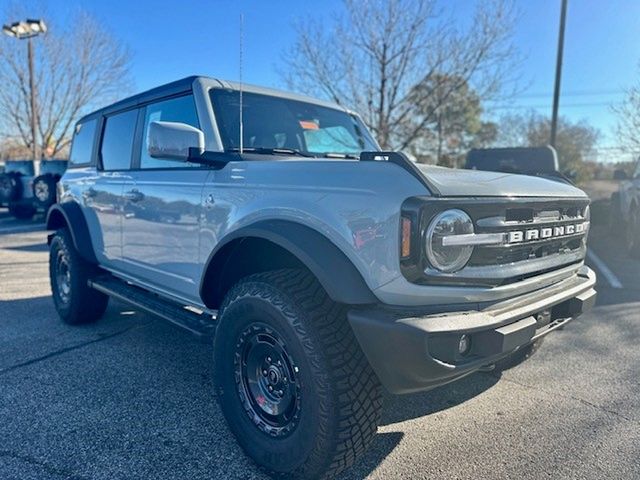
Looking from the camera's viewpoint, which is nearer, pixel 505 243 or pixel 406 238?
pixel 406 238

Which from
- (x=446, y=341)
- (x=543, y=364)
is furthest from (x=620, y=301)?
(x=446, y=341)

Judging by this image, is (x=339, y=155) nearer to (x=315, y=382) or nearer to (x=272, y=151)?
(x=272, y=151)

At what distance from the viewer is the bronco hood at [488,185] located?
1.99 m

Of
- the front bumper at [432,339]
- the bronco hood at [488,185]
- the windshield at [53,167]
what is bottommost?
the front bumper at [432,339]

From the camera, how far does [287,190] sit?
233cm

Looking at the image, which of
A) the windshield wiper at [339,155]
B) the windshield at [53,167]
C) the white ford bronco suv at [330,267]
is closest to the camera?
the white ford bronco suv at [330,267]

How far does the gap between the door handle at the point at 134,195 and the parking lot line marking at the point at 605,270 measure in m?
6.13

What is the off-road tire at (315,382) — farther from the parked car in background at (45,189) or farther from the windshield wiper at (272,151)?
the parked car in background at (45,189)

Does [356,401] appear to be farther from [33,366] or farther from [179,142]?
[33,366]

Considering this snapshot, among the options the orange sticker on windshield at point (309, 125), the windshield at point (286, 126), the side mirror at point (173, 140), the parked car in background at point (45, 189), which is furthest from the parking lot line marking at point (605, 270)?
the parked car in background at point (45, 189)

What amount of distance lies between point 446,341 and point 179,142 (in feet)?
5.75

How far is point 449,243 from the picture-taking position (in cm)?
192

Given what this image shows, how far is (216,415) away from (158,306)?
0.93 m

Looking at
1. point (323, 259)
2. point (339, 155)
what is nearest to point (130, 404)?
point (323, 259)
